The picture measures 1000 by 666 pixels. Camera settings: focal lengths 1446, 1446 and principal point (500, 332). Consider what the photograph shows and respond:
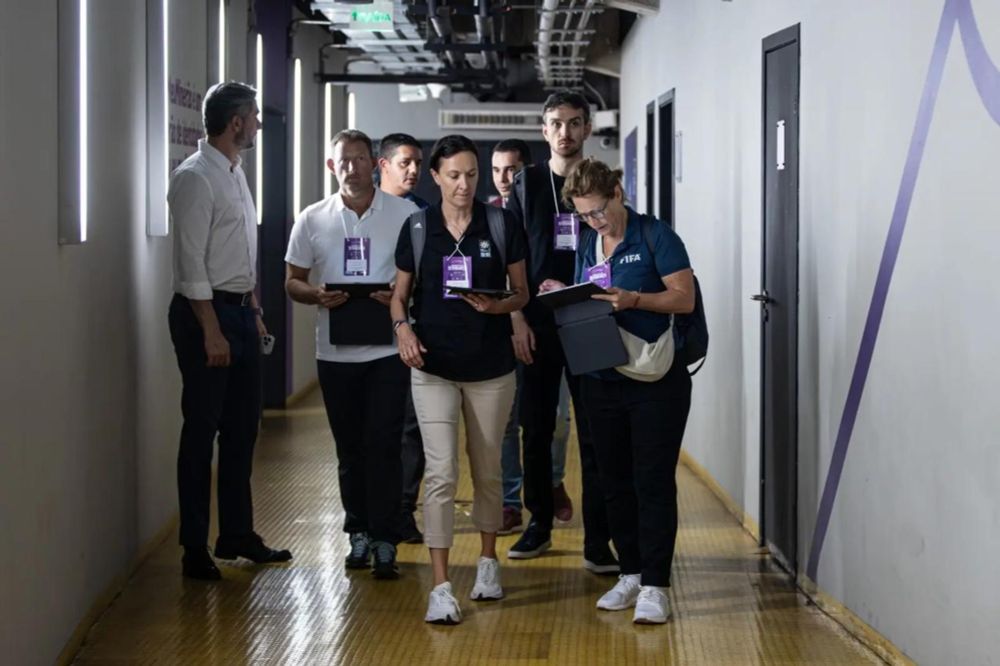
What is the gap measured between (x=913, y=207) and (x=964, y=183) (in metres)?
0.39

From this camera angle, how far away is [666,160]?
9383mm

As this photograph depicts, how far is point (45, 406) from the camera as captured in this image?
12.8 ft

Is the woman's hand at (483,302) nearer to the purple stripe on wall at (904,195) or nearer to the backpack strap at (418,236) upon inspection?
the backpack strap at (418,236)

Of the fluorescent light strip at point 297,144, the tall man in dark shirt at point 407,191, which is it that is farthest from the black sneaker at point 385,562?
the fluorescent light strip at point 297,144

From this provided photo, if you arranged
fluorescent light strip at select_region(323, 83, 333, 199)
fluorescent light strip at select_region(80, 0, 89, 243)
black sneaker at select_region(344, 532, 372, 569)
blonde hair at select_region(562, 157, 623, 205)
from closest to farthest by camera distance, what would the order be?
fluorescent light strip at select_region(80, 0, 89, 243) → blonde hair at select_region(562, 157, 623, 205) → black sneaker at select_region(344, 532, 372, 569) → fluorescent light strip at select_region(323, 83, 333, 199)

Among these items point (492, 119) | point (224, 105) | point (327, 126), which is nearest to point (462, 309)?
point (224, 105)

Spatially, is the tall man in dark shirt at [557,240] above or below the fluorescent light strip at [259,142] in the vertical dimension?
below

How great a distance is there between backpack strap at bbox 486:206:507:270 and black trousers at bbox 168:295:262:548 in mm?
1062

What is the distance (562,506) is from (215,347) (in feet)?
6.39

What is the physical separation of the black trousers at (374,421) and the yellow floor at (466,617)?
0.84ft

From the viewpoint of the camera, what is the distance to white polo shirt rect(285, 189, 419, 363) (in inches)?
204

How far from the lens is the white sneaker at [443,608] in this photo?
4.58 metres

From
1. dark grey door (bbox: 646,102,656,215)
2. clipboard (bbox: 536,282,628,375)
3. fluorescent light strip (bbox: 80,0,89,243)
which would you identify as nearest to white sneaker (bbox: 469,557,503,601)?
clipboard (bbox: 536,282,628,375)

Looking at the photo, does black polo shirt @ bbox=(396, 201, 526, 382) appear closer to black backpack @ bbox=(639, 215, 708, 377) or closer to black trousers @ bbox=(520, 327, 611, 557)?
black backpack @ bbox=(639, 215, 708, 377)
